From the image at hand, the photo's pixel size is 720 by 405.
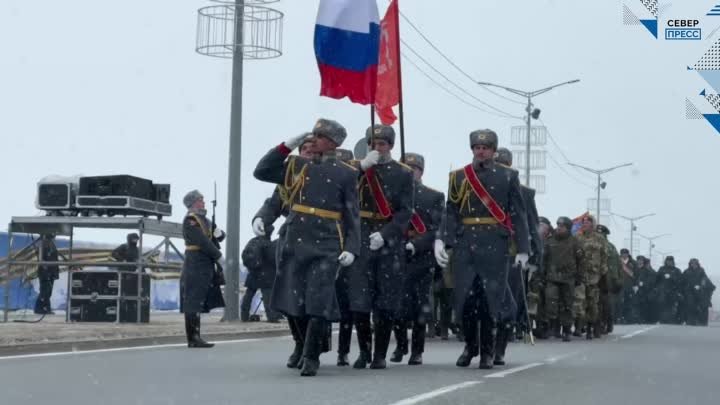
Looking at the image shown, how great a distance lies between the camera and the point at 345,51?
1661 cm

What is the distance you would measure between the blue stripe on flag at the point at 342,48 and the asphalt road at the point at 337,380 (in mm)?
3126

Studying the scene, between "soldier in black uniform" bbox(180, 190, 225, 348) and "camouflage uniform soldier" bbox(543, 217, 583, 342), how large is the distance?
741 centimetres

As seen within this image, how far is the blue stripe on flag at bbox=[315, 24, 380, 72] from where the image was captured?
16.4 m

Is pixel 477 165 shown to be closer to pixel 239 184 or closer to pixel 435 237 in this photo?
pixel 435 237

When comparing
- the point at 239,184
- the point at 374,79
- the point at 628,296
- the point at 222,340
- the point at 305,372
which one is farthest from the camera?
the point at 628,296

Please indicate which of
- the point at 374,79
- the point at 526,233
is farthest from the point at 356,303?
the point at 374,79

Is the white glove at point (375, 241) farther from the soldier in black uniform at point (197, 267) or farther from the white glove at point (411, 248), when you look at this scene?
the soldier in black uniform at point (197, 267)

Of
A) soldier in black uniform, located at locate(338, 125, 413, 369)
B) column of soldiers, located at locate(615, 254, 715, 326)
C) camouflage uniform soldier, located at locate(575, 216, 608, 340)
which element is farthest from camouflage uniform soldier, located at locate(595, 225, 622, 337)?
column of soldiers, located at locate(615, 254, 715, 326)

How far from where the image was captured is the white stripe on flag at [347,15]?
16.4 metres

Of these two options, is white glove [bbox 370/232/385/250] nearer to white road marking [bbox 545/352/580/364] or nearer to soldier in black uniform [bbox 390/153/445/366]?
soldier in black uniform [bbox 390/153/445/366]

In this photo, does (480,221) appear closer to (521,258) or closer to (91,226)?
(521,258)

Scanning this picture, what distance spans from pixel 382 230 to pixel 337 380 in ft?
5.93

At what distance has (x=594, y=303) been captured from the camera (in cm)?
2480

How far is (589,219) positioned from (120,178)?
7.50 meters
